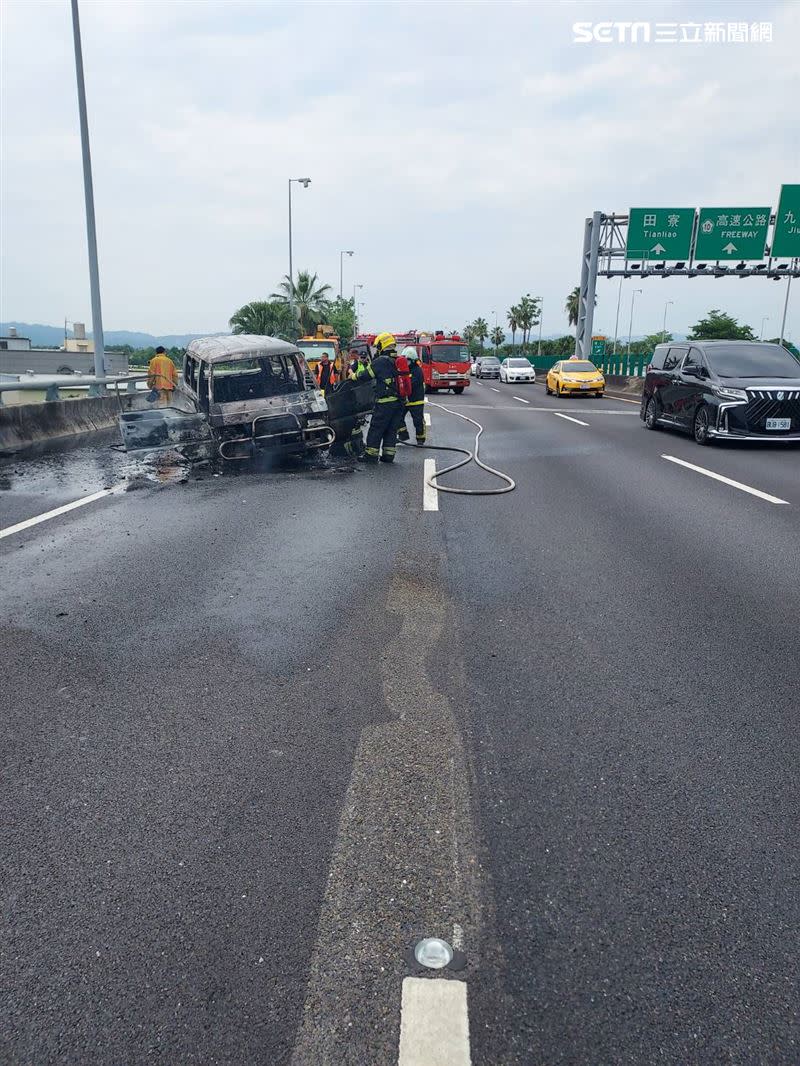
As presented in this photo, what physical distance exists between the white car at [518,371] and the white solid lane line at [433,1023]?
44.4m

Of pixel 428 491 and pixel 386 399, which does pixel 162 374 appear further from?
pixel 428 491

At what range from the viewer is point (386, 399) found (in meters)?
11.4

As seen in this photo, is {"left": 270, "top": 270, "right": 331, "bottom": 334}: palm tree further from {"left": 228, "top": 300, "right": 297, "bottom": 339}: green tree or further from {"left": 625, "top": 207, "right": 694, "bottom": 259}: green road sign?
{"left": 625, "top": 207, "right": 694, "bottom": 259}: green road sign

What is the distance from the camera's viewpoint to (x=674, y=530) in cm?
739

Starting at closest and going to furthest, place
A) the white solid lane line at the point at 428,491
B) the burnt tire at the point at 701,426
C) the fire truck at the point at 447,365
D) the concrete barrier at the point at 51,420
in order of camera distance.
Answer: the white solid lane line at the point at 428,491 → the concrete barrier at the point at 51,420 → the burnt tire at the point at 701,426 → the fire truck at the point at 447,365

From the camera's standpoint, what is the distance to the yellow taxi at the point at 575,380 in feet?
100

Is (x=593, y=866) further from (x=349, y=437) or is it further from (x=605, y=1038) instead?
(x=349, y=437)

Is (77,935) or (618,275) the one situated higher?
(618,275)

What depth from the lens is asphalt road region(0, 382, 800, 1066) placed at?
202cm

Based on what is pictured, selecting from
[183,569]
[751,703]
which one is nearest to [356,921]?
[751,703]

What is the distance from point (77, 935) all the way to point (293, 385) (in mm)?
11051

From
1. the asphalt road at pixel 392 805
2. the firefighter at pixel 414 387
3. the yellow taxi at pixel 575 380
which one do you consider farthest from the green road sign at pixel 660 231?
the asphalt road at pixel 392 805

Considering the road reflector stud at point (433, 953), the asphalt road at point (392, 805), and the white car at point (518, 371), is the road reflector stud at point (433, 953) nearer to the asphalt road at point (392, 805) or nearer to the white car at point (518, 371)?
the asphalt road at point (392, 805)

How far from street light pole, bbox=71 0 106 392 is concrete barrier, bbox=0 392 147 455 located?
0.83 metres
